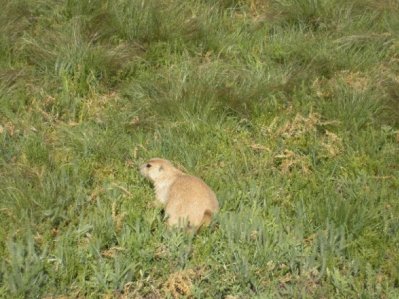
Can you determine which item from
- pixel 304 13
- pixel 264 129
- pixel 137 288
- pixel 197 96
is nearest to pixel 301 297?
pixel 137 288

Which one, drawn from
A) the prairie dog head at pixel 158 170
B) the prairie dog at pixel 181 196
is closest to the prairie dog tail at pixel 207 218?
the prairie dog at pixel 181 196

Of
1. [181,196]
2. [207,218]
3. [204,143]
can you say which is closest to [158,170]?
[181,196]

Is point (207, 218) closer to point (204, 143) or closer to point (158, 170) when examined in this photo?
point (158, 170)

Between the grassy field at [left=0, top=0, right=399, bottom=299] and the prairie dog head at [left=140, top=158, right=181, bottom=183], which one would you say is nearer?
the grassy field at [left=0, top=0, right=399, bottom=299]

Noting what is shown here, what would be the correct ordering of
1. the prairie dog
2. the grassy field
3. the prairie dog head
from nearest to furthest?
the grassy field → the prairie dog → the prairie dog head

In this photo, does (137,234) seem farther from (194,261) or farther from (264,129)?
(264,129)

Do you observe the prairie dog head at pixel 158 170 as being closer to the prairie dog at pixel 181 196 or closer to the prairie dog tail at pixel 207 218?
the prairie dog at pixel 181 196

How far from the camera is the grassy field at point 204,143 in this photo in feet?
12.2

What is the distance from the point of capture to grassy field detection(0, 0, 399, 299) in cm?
372

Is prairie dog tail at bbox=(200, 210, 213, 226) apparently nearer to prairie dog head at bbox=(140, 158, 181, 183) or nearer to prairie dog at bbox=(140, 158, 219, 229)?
prairie dog at bbox=(140, 158, 219, 229)

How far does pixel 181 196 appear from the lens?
4.02 meters

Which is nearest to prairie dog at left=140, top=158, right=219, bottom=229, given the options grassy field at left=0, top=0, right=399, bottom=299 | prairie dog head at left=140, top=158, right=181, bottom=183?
prairie dog head at left=140, top=158, right=181, bottom=183

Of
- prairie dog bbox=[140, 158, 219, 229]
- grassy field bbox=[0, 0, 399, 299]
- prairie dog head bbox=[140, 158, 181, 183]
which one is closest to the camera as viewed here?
grassy field bbox=[0, 0, 399, 299]

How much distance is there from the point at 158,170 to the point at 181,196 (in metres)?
0.41
